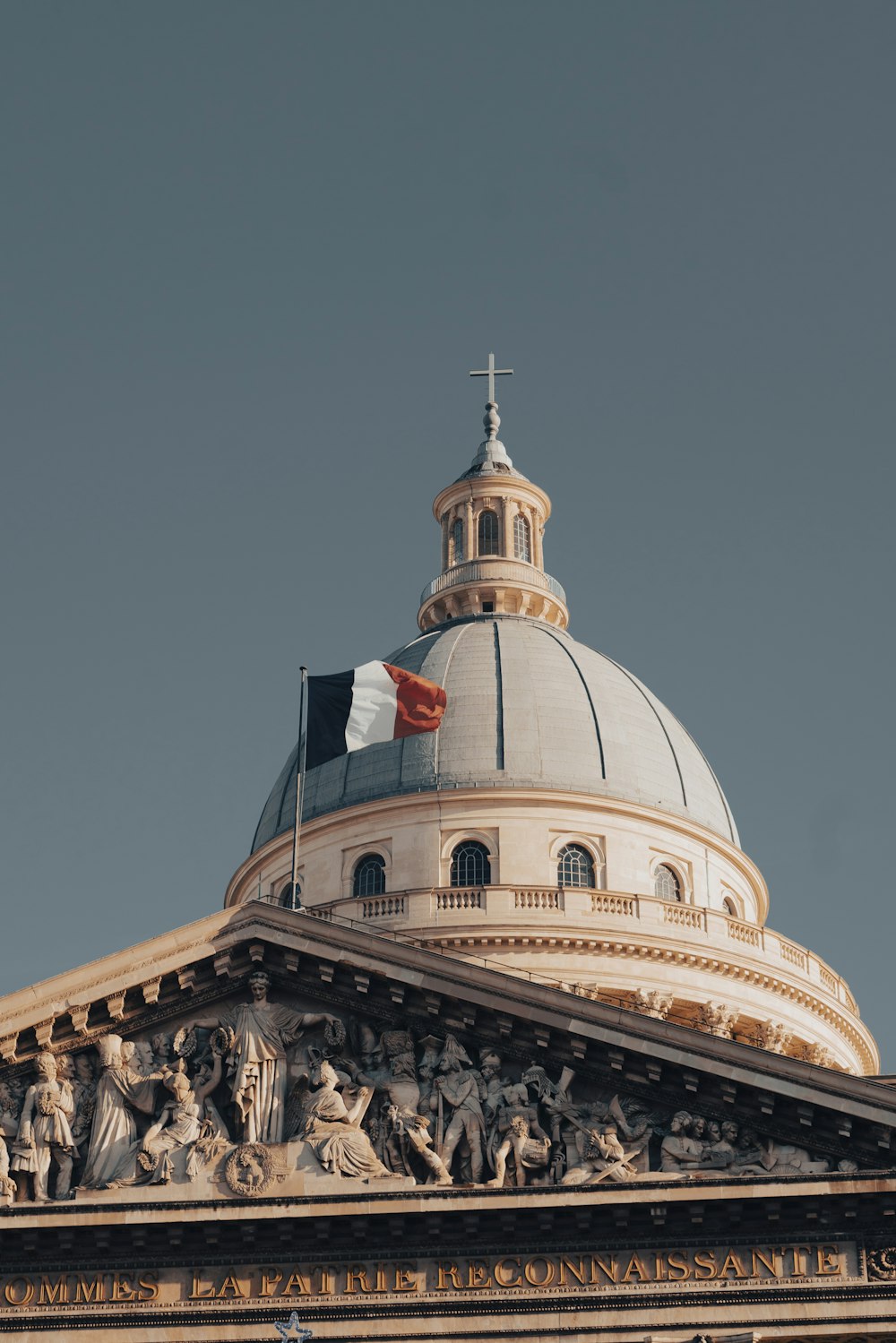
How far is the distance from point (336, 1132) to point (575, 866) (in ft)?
116

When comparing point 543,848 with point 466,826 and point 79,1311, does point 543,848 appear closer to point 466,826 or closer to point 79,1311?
point 466,826

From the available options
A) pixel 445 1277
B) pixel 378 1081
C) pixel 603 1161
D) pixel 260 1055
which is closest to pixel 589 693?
pixel 260 1055

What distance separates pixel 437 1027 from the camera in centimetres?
4244

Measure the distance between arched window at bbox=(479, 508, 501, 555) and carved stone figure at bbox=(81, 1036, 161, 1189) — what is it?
1985 inches

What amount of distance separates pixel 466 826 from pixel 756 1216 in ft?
123

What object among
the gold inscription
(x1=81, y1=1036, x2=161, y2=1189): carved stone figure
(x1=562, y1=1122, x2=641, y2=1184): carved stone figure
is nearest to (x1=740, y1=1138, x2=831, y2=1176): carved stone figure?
the gold inscription

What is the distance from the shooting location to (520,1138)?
40688 mm

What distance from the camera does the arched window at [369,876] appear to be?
251ft

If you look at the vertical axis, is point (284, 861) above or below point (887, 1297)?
above

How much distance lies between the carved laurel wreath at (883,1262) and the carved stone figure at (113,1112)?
12244mm

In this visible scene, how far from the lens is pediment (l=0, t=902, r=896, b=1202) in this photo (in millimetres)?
40219

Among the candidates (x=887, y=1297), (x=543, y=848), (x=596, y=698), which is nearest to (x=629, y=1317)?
(x=887, y=1297)

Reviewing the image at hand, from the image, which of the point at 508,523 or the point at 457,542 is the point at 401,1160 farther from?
the point at 457,542

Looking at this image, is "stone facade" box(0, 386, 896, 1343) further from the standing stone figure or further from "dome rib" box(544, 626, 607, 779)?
"dome rib" box(544, 626, 607, 779)
